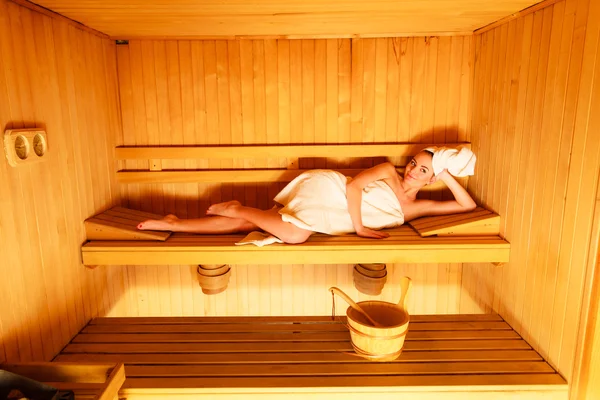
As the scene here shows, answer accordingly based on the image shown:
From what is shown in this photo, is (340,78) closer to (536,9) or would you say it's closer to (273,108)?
(273,108)

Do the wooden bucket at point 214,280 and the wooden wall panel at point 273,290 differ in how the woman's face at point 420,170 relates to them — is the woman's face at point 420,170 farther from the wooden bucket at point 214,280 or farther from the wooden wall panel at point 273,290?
the wooden bucket at point 214,280

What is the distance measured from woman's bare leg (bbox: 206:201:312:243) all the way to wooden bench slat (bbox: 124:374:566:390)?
75cm

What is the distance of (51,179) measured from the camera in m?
2.14

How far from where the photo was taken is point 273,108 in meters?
2.98

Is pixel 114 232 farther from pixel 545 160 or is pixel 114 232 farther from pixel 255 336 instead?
pixel 545 160

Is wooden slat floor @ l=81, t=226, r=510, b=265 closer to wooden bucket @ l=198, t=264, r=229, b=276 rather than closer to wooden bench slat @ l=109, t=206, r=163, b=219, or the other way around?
wooden bench slat @ l=109, t=206, r=163, b=219

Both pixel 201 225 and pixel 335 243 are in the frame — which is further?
pixel 201 225

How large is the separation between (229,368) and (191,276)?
1.34 meters

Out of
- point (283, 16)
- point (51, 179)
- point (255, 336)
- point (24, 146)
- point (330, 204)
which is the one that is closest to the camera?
point (24, 146)

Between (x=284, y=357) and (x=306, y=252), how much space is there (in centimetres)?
56

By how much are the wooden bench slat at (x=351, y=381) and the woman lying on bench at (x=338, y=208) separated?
756mm

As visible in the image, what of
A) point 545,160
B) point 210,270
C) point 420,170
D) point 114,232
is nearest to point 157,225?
point 114,232

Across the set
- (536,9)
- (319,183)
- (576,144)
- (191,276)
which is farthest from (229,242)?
(536,9)

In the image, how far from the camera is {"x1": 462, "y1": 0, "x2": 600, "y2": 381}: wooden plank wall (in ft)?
5.81
